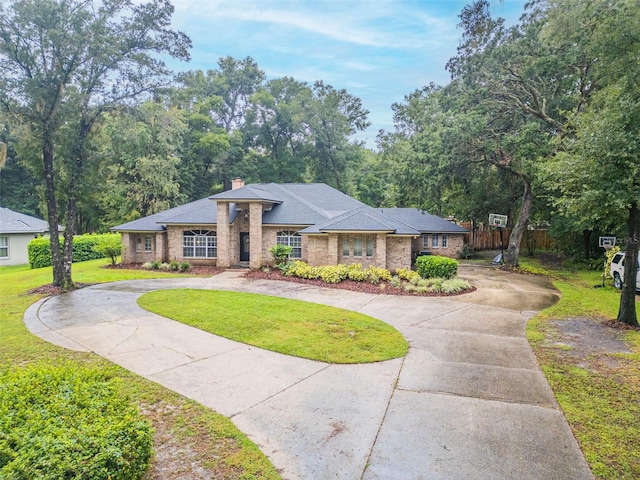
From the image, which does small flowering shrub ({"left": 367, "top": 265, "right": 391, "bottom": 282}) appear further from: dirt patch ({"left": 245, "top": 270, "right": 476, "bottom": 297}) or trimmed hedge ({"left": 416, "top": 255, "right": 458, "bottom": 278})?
trimmed hedge ({"left": 416, "top": 255, "right": 458, "bottom": 278})

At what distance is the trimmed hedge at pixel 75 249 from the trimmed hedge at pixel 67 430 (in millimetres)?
18815

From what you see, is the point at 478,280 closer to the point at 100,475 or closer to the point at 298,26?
the point at 298,26

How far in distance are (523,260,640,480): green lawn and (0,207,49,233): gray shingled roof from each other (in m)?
27.6

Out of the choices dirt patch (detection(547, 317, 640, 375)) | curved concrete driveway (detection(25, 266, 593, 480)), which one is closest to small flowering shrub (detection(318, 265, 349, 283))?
curved concrete driveway (detection(25, 266, 593, 480))

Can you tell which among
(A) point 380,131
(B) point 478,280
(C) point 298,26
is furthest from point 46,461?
(A) point 380,131

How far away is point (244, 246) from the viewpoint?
69.1 ft

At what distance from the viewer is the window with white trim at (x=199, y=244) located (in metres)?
20.3

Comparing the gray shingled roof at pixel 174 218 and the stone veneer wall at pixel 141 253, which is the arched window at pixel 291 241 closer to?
the gray shingled roof at pixel 174 218

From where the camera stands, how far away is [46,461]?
286 cm

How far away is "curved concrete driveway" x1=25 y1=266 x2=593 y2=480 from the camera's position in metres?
4.03

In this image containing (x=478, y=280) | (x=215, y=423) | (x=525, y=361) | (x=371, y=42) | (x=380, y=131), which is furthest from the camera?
(x=380, y=131)

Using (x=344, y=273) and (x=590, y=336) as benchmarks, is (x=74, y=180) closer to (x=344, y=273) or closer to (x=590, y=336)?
(x=344, y=273)

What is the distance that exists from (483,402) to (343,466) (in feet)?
8.49

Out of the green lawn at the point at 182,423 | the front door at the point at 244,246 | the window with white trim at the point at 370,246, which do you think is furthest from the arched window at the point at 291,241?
the green lawn at the point at 182,423
